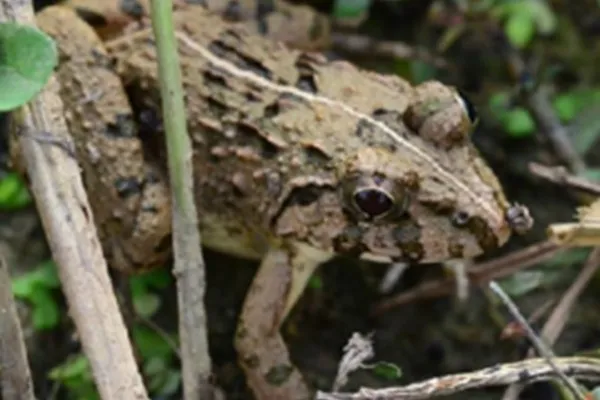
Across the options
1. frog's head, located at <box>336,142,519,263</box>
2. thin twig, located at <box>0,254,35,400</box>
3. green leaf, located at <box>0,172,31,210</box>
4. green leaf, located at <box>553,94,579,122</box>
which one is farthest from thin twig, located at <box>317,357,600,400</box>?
green leaf, located at <box>0,172,31,210</box>

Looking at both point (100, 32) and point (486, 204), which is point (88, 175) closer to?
point (100, 32)

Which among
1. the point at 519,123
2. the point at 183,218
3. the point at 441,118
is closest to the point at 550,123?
the point at 519,123

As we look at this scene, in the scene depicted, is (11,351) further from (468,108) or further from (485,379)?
(468,108)

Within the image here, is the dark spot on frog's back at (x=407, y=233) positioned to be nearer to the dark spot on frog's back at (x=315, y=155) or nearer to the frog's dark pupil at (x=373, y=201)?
the frog's dark pupil at (x=373, y=201)

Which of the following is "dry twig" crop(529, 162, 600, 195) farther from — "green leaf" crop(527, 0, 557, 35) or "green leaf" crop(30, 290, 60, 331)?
"green leaf" crop(30, 290, 60, 331)

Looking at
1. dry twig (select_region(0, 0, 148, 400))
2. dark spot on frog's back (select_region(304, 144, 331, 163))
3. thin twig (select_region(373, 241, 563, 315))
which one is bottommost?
dry twig (select_region(0, 0, 148, 400))

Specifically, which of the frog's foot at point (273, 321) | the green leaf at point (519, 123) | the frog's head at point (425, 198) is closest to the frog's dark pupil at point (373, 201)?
the frog's head at point (425, 198)
